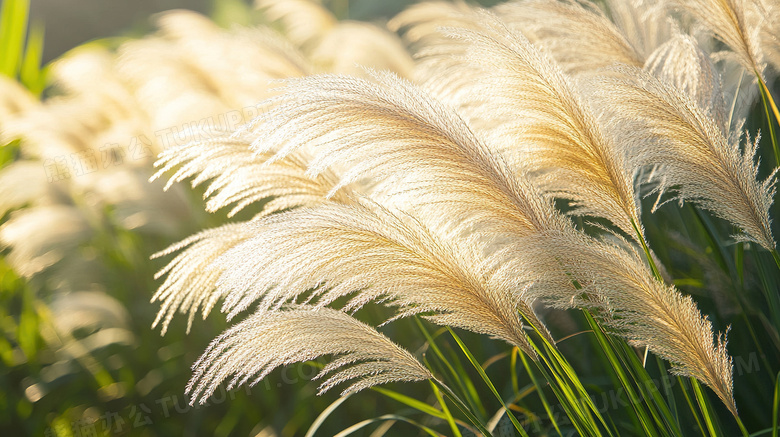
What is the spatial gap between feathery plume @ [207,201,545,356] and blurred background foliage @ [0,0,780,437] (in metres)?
0.68

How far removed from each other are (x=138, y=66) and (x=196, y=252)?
2.98 metres

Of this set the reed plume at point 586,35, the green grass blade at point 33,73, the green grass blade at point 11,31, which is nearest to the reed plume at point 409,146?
the reed plume at point 586,35

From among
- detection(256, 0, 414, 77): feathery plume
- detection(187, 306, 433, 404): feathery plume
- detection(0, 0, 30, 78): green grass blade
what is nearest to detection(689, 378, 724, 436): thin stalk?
detection(187, 306, 433, 404): feathery plume

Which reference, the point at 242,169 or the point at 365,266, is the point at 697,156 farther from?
the point at 242,169

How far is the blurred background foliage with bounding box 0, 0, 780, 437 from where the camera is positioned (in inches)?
71.2

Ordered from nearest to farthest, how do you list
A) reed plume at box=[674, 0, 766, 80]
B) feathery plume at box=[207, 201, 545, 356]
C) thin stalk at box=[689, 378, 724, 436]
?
1. feathery plume at box=[207, 201, 545, 356]
2. thin stalk at box=[689, 378, 724, 436]
3. reed plume at box=[674, 0, 766, 80]

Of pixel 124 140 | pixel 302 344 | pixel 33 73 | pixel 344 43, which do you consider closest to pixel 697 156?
pixel 302 344

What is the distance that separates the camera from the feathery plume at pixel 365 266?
0.99 metres

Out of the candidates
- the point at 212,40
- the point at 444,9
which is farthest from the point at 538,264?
the point at 444,9

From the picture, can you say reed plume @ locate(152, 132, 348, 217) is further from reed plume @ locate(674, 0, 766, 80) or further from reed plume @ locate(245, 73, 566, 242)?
reed plume @ locate(674, 0, 766, 80)

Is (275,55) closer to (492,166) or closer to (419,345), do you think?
(419,345)

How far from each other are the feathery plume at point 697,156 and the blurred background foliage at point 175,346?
0.55 m

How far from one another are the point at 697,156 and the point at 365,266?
719 millimetres

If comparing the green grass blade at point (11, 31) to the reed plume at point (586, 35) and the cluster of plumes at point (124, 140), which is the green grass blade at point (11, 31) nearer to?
the cluster of plumes at point (124, 140)
